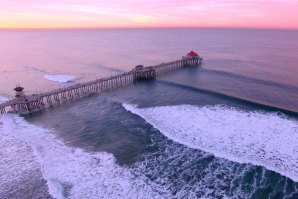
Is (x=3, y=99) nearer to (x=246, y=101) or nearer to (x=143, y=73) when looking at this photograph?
(x=143, y=73)

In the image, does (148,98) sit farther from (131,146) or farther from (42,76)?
(42,76)

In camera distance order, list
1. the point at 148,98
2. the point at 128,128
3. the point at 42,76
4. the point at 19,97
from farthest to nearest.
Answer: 1. the point at 42,76
2. the point at 148,98
3. the point at 19,97
4. the point at 128,128

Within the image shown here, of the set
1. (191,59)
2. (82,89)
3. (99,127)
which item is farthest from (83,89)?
Answer: (191,59)

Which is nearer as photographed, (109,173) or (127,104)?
(109,173)

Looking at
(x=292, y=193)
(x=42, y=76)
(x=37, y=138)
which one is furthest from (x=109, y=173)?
(x=42, y=76)

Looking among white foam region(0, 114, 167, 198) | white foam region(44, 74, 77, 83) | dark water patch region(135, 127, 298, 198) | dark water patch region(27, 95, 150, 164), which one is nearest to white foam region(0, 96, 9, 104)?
dark water patch region(27, 95, 150, 164)

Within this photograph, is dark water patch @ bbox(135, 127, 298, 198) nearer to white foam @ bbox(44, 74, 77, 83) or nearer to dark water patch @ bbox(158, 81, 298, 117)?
dark water patch @ bbox(158, 81, 298, 117)

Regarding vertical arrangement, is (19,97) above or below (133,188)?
above
